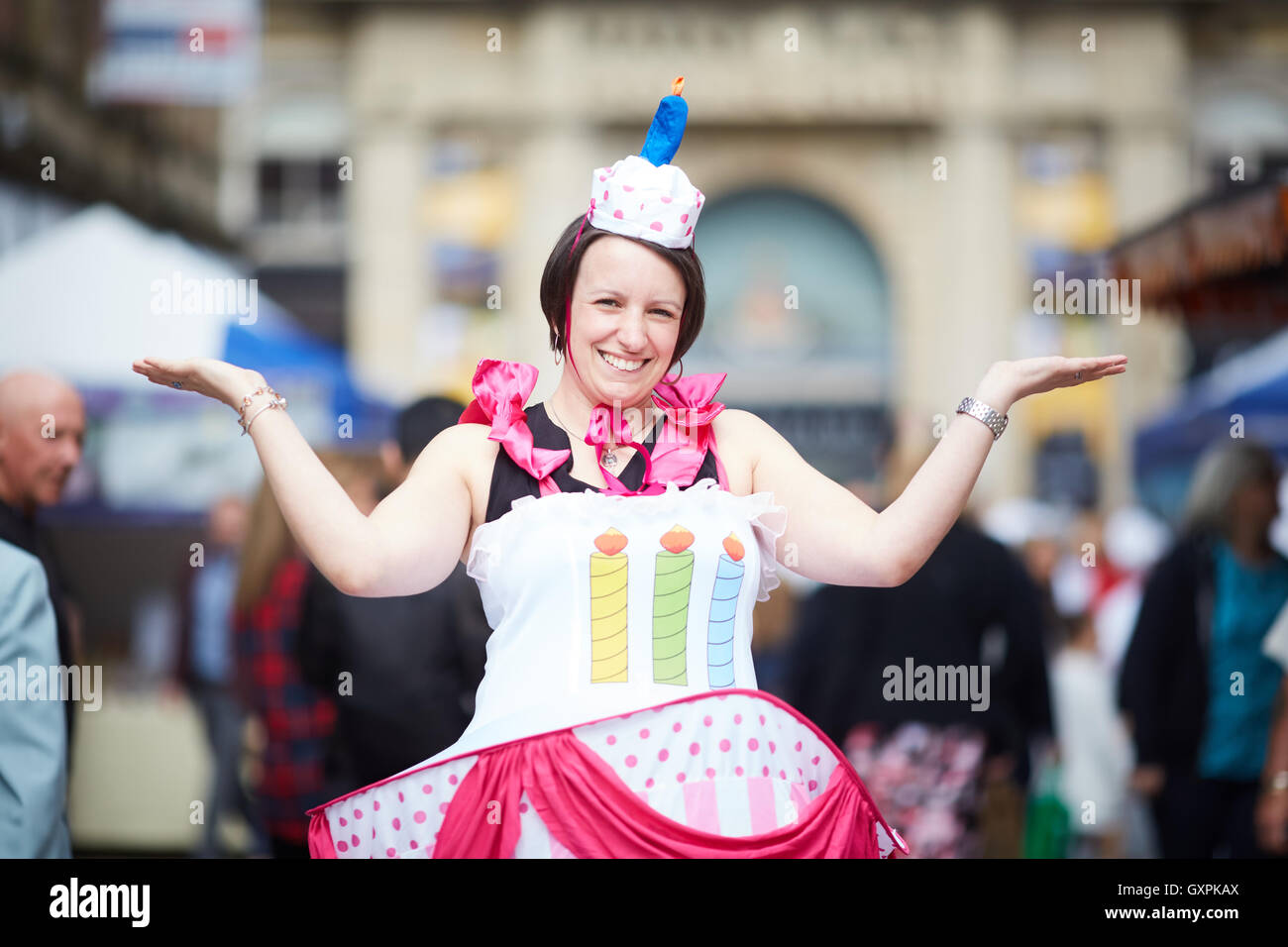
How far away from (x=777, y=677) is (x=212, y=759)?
281 centimetres

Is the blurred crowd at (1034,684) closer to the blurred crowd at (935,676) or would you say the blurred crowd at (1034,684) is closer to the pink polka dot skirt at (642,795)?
the blurred crowd at (935,676)

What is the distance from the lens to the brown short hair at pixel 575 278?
2055 millimetres

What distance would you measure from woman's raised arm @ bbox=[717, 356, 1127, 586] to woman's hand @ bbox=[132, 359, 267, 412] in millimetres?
761

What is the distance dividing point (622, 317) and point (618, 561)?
1.21 ft

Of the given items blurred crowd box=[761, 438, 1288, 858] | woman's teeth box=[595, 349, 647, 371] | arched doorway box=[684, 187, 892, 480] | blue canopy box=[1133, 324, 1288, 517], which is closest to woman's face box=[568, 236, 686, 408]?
woman's teeth box=[595, 349, 647, 371]

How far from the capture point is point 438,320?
12445 millimetres

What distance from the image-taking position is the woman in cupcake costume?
6.28 ft

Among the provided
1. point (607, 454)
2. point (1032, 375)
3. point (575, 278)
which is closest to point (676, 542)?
point (607, 454)

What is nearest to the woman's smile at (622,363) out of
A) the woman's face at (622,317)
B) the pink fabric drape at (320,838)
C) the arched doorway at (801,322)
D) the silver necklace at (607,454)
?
the woman's face at (622,317)

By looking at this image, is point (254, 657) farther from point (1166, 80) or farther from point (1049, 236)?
point (1166, 80)

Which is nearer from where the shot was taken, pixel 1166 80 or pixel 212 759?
pixel 212 759

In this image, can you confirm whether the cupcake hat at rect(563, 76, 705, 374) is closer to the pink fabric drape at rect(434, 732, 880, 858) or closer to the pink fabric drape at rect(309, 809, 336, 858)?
the pink fabric drape at rect(434, 732, 880, 858)

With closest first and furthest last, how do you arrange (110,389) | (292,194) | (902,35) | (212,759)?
1. (212,759)
2. (110,389)
3. (902,35)
4. (292,194)
